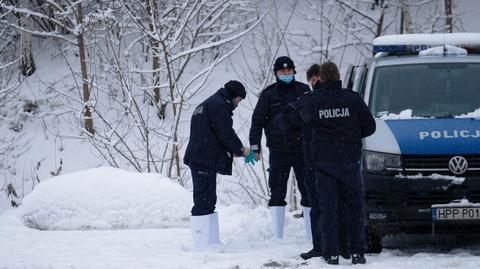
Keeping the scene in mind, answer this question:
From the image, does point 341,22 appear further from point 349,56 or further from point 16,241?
point 16,241

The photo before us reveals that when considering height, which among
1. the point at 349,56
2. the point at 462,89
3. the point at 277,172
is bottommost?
the point at 277,172

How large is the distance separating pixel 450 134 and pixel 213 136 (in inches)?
89.1

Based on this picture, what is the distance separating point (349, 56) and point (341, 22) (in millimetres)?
1186

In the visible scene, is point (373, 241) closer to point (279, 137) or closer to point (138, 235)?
point (279, 137)

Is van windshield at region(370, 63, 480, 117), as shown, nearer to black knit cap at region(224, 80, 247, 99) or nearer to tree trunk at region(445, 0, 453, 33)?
black knit cap at region(224, 80, 247, 99)

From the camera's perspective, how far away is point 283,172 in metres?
7.81

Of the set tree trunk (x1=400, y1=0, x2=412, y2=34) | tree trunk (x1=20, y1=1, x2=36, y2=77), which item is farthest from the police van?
tree trunk (x1=20, y1=1, x2=36, y2=77)

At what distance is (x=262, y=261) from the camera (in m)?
6.67

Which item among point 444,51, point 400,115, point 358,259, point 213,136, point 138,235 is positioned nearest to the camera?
point 358,259

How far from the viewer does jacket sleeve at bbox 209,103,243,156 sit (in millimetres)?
7461

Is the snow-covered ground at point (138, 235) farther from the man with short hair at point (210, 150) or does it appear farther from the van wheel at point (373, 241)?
the man with short hair at point (210, 150)

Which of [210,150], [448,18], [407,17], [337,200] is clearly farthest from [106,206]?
[448,18]

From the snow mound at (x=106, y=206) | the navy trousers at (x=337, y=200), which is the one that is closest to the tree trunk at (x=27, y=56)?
the snow mound at (x=106, y=206)

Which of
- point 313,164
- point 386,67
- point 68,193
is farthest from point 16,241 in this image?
point 386,67
